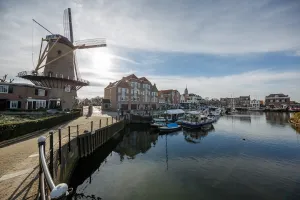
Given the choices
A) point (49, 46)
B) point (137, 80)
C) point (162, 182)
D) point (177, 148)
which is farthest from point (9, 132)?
point (137, 80)

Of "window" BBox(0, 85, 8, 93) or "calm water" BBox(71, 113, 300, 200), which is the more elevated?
"window" BBox(0, 85, 8, 93)

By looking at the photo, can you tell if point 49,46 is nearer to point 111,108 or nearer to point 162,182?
point 111,108

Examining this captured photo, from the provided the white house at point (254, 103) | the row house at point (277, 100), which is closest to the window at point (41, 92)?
the row house at point (277, 100)

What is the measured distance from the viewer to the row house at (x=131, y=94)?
54334 mm

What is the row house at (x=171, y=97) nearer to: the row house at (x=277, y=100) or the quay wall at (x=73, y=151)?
the quay wall at (x=73, y=151)

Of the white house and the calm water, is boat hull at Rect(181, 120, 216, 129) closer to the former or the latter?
the calm water

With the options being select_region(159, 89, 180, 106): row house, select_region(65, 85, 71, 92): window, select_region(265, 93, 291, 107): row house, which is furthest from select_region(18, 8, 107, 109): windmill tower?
select_region(265, 93, 291, 107): row house

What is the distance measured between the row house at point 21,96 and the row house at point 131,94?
23085 millimetres

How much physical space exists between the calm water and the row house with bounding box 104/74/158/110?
104ft

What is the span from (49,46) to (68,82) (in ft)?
35.1

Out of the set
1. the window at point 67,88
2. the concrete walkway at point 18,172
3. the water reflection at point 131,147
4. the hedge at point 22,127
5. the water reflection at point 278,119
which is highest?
the window at point 67,88

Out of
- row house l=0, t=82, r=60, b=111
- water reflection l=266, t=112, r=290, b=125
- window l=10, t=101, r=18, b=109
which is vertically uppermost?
row house l=0, t=82, r=60, b=111

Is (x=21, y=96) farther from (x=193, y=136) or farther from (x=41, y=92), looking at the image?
(x=193, y=136)

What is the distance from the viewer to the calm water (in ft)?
39.1
